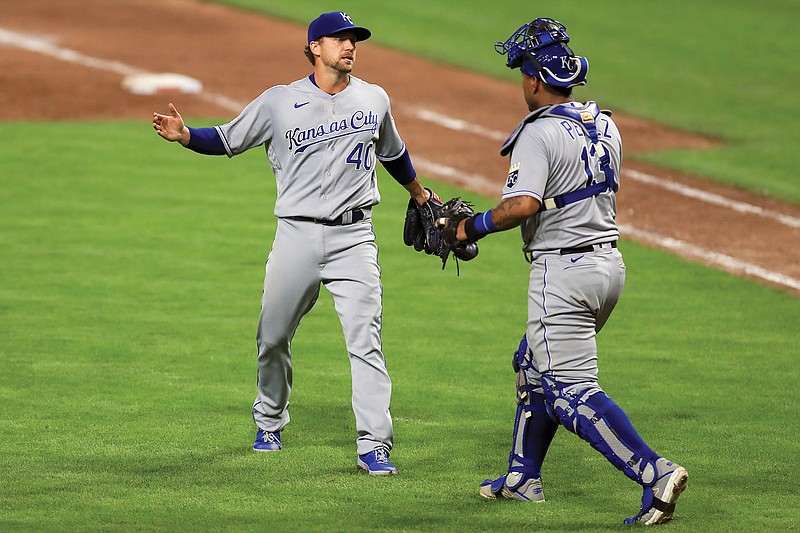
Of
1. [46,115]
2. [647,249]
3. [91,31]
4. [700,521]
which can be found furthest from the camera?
[91,31]

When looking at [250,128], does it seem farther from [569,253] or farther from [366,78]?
[366,78]

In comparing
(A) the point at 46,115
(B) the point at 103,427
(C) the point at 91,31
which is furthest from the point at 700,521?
(C) the point at 91,31

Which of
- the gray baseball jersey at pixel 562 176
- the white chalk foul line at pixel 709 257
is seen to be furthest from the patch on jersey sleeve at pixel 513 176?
the white chalk foul line at pixel 709 257

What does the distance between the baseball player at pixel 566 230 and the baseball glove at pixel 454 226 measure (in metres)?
0.15

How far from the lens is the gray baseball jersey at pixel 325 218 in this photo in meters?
6.53

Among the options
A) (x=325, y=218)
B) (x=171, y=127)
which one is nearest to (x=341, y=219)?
(x=325, y=218)

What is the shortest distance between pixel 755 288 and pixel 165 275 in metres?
4.71

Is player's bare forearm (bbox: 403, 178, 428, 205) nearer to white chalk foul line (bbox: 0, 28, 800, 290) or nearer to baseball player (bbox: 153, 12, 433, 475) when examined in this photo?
baseball player (bbox: 153, 12, 433, 475)

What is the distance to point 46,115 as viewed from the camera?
1695cm

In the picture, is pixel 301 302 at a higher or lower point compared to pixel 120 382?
higher

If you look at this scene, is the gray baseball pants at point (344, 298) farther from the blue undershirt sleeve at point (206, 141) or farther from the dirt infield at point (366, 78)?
the dirt infield at point (366, 78)

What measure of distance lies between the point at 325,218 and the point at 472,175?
8.23 m

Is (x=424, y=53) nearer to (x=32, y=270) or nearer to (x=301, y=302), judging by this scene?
(x=32, y=270)

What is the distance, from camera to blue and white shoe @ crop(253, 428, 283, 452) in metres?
6.84
